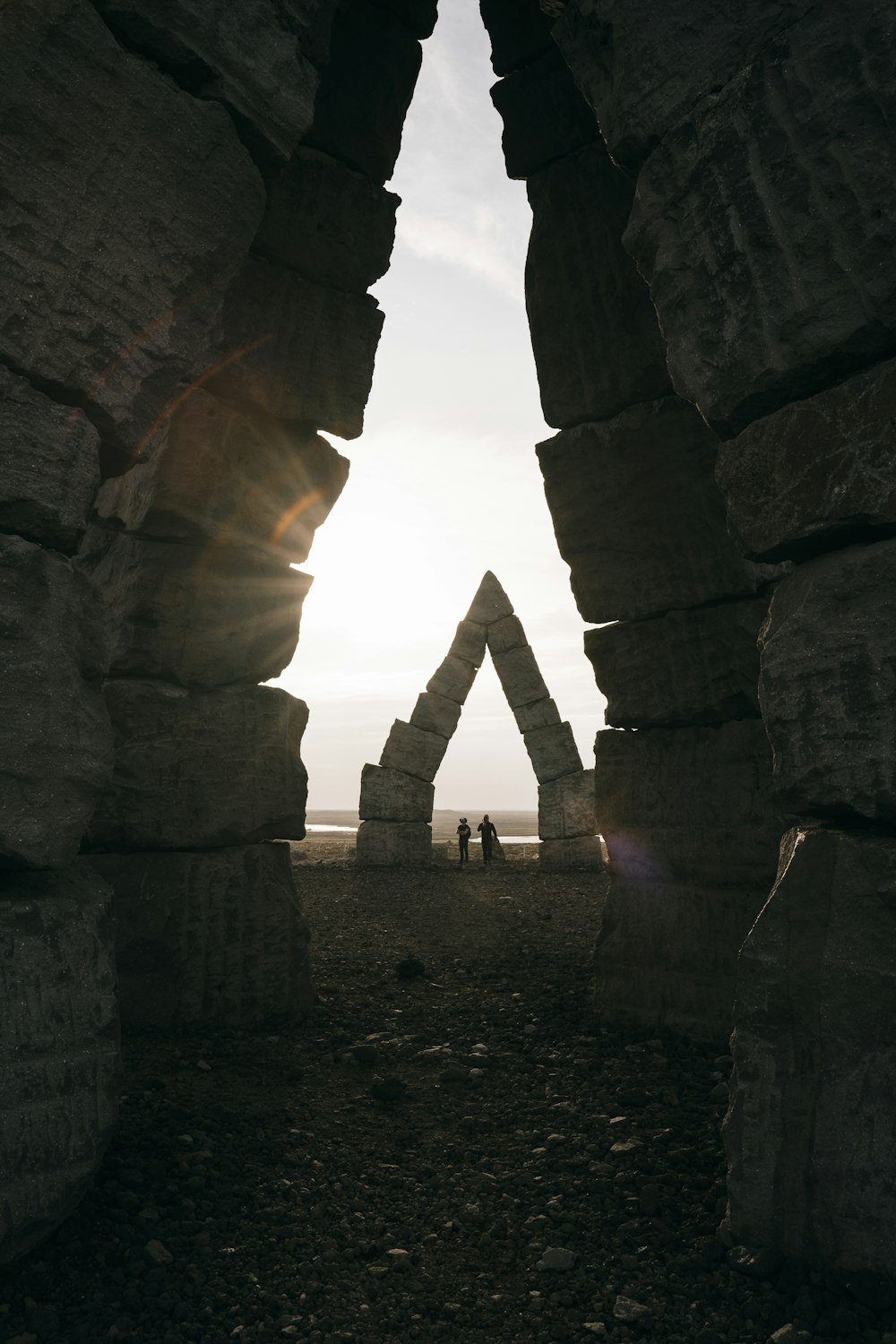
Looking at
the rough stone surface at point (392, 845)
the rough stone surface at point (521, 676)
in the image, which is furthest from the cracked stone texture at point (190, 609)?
the rough stone surface at point (521, 676)

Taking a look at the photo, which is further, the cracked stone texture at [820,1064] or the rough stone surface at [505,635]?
the rough stone surface at [505,635]

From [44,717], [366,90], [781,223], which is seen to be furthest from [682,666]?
[366,90]

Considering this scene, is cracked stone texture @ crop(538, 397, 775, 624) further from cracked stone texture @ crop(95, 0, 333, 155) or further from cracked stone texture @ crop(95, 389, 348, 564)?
cracked stone texture @ crop(95, 0, 333, 155)

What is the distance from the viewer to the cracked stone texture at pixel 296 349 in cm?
380

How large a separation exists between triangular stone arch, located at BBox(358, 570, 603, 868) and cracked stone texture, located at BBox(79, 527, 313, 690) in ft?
25.7

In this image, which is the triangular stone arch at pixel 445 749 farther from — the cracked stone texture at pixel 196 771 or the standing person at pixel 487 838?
the cracked stone texture at pixel 196 771

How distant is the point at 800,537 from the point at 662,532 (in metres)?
1.72

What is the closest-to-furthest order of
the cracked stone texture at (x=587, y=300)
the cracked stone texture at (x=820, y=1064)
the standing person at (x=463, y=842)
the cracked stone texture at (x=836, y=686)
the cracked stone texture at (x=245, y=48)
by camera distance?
the cracked stone texture at (x=820, y=1064) < the cracked stone texture at (x=836, y=686) < the cracked stone texture at (x=245, y=48) < the cracked stone texture at (x=587, y=300) < the standing person at (x=463, y=842)

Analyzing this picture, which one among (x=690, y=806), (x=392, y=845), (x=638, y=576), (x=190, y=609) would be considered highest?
(x=638, y=576)

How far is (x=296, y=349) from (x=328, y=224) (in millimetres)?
643

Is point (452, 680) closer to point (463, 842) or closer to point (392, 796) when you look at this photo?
point (392, 796)

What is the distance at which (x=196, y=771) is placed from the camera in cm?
363

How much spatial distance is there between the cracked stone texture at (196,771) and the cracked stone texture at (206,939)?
10cm

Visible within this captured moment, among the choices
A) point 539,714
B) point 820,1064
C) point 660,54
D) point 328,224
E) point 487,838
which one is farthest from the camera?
point 487,838
